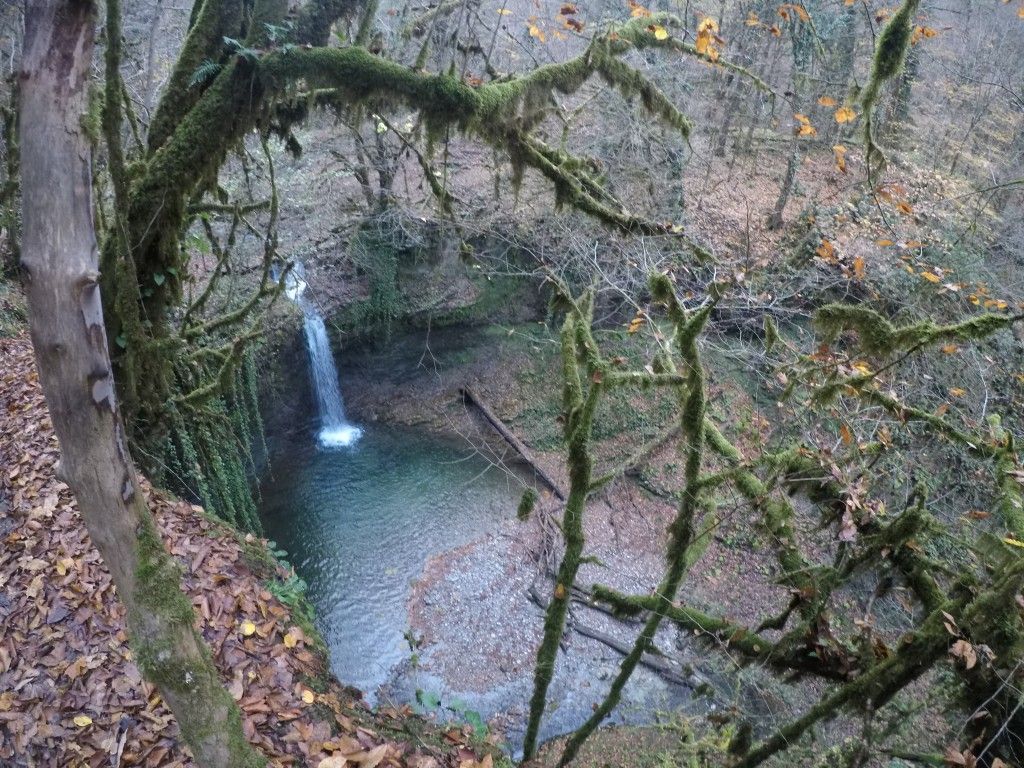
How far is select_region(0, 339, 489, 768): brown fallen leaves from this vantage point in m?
3.52

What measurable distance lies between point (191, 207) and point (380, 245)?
9.23 metres

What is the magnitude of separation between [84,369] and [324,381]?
12.6 metres

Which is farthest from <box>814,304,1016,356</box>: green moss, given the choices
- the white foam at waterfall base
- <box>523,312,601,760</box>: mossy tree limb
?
the white foam at waterfall base

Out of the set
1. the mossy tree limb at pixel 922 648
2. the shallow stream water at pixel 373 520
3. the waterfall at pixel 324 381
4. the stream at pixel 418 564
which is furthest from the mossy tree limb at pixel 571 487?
the waterfall at pixel 324 381

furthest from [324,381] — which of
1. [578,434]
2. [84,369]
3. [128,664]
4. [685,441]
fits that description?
[84,369]

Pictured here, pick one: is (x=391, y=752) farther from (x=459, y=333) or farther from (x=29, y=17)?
(x=459, y=333)

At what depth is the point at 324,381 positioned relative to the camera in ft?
47.2

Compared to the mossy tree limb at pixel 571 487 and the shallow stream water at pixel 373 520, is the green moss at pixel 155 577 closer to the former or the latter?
the mossy tree limb at pixel 571 487

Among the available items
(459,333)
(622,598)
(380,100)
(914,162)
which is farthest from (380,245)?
(914,162)

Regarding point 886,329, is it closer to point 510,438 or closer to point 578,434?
point 578,434

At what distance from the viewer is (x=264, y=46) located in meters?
4.13

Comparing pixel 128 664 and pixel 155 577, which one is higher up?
pixel 155 577

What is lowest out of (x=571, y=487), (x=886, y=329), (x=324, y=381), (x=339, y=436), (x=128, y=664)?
(x=339, y=436)

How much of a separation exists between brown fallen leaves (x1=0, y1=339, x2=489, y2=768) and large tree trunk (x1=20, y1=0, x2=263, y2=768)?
1081 mm
